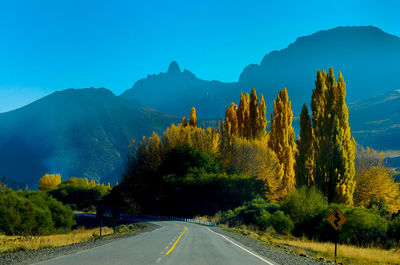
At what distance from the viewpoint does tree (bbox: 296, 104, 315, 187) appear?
49062 millimetres

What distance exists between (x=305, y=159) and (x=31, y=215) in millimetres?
34780

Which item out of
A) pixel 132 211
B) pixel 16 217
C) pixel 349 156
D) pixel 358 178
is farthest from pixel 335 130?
pixel 132 211

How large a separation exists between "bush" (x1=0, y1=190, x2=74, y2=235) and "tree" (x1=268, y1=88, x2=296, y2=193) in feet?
116

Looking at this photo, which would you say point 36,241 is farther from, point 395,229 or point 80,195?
point 80,195

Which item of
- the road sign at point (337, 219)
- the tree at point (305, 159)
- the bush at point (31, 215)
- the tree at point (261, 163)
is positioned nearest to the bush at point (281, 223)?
the tree at point (305, 159)

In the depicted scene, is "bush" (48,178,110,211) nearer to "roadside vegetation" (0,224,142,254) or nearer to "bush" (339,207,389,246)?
"roadside vegetation" (0,224,142,254)

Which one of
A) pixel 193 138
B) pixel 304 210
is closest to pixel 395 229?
pixel 304 210

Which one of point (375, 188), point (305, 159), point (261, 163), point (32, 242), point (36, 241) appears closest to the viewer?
point (32, 242)

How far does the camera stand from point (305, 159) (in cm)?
4991

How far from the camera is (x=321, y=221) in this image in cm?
3397

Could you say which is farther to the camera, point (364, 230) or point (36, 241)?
point (364, 230)

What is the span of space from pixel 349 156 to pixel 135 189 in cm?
4083

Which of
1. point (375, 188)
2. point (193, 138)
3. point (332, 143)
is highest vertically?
point (193, 138)

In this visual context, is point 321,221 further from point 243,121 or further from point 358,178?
point 243,121
